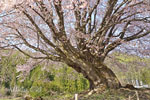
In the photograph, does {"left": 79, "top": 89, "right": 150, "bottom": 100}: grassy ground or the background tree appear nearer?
{"left": 79, "top": 89, "right": 150, "bottom": 100}: grassy ground

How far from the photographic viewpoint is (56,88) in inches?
445

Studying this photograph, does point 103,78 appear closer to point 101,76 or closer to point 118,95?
point 101,76

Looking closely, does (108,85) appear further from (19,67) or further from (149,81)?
(149,81)

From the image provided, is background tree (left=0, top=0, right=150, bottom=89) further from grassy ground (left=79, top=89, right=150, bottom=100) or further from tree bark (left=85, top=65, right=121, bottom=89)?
grassy ground (left=79, top=89, right=150, bottom=100)

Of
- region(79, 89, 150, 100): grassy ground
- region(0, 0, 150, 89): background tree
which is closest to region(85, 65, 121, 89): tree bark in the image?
region(0, 0, 150, 89): background tree

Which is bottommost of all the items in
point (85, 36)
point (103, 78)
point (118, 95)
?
point (118, 95)

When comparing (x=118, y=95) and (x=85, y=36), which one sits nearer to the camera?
(x=118, y=95)

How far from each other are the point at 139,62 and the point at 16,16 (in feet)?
24.4

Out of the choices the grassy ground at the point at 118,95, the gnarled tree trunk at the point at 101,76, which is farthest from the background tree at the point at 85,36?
the grassy ground at the point at 118,95

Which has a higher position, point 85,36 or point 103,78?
point 85,36

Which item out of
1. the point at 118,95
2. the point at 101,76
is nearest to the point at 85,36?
the point at 101,76

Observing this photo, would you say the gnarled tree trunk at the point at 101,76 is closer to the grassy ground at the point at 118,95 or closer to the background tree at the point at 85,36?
the background tree at the point at 85,36

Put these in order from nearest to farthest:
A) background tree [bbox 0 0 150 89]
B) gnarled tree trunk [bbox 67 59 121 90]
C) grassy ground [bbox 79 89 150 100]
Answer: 1. grassy ground [bbox 79 89 150 100]
2. background tree [bbox 0 0 150 89]
3. gnarled tree trunk [bbox 67 59 121 90]

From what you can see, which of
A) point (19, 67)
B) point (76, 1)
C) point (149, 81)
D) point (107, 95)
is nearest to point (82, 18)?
point (76, 1)
